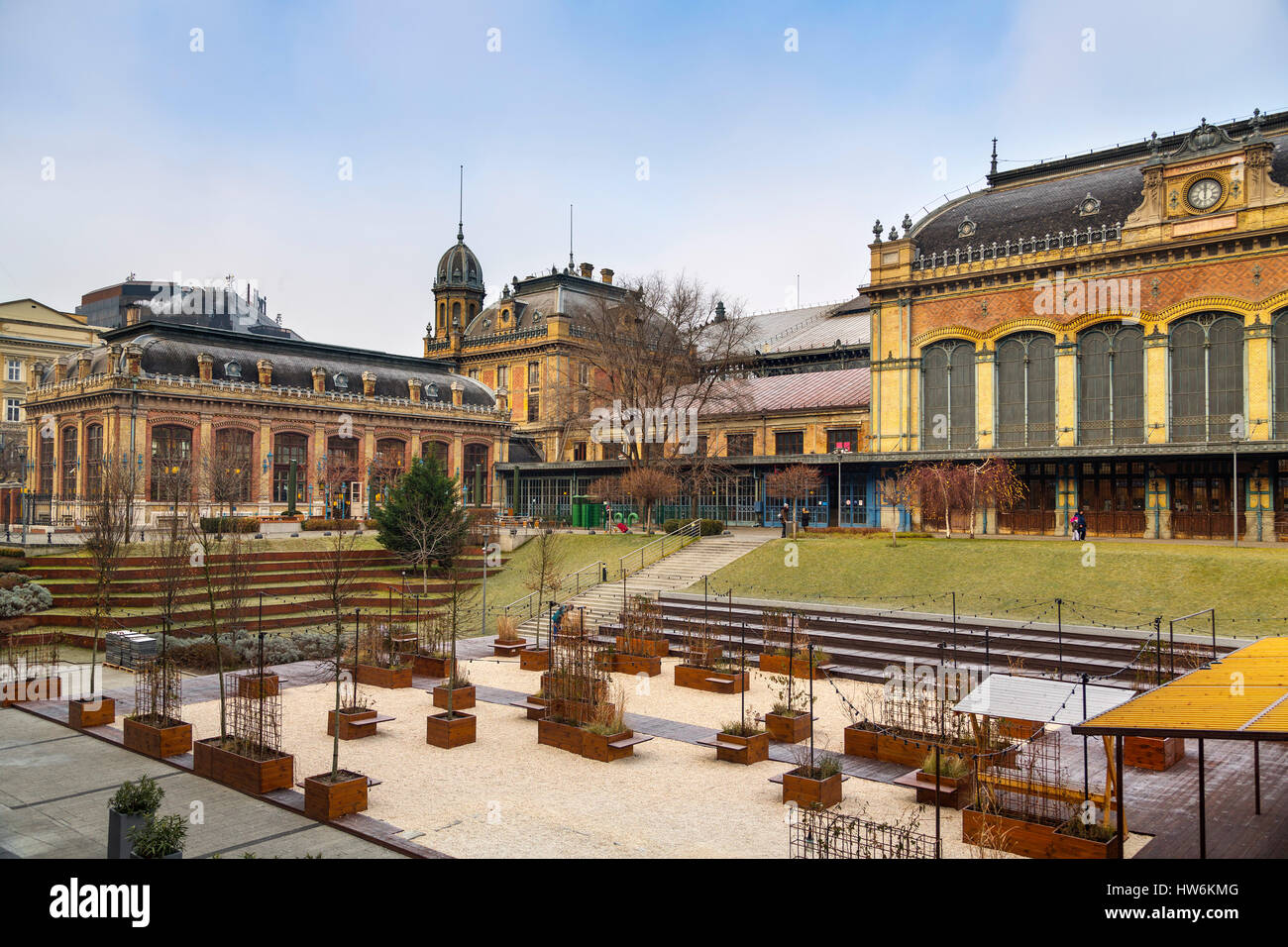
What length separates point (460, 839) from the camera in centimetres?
1116

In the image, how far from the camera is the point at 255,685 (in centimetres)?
1836

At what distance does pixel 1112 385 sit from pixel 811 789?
116ft

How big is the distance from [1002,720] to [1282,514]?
27.8 m

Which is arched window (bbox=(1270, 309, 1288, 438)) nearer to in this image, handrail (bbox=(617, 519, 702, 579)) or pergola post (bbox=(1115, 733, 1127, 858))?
handrail (bbox=(617, 519, 702, 579))

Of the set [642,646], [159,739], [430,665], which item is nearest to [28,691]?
[159,739]

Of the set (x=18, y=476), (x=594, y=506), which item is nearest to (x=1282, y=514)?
(x=594, y=506)

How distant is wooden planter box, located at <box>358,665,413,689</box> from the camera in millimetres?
21578

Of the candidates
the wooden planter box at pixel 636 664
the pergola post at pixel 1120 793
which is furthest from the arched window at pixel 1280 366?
the pergola post at pixel 1120 793

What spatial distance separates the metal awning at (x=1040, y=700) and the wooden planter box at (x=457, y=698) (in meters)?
10.6

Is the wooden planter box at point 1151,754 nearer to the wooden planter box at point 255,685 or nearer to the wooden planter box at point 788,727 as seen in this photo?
the wooden planter box at point 788,727

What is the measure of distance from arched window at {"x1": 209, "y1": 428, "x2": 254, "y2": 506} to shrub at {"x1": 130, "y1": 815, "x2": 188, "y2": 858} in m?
38.0

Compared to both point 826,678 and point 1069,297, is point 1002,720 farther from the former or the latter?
point 1069,297

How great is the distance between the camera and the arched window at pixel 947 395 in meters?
44.7
